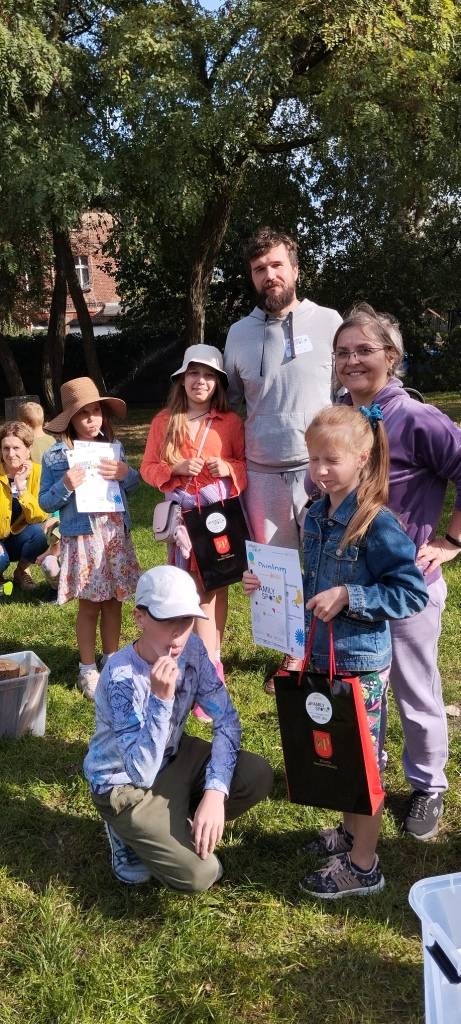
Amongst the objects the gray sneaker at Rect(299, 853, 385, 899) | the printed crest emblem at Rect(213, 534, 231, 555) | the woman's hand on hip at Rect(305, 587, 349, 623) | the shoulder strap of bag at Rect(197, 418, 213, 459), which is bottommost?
the gray sneaker at Rect(299, 853, 385, 899)

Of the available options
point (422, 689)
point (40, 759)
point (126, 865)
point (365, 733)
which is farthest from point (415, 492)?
point (40, 759)

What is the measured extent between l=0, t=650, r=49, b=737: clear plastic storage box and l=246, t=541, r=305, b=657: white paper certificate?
1417mm

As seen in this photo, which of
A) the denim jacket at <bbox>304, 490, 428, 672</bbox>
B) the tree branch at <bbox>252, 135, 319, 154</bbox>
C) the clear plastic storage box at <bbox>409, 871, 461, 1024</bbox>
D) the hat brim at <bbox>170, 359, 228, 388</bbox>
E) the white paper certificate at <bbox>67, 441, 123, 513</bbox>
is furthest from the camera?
the tree branch at <bbox>252, 135, 319, 154</bbox>

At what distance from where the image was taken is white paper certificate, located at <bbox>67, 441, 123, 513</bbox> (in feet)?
13.8

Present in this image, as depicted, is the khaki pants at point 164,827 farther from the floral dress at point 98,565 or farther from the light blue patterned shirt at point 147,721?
the floral dress at point 98,565

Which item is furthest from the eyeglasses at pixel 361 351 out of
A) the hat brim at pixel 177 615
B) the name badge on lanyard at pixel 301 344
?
the hat brim at pixel 177 615

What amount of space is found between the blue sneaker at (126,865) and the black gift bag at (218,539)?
1320 millimetres

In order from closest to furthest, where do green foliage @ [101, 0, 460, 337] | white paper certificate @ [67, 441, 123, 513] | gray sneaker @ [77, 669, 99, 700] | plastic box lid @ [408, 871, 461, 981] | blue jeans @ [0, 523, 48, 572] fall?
1. plastic box lid @ [408, 871, 461, 981]
2. white paper certificate @ [67, 441, 123, 513]
3. gray sneaker @ [77, 669, 99, 700]
4. blue jeans @ [0, 523, 48, 572]
5. green foliage @ [101, 0, 460, 337]

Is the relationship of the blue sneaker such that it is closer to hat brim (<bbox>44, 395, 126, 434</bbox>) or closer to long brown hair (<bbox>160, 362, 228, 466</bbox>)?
long brown hair (<bbox>160, 362, 228, 466</bbox>)

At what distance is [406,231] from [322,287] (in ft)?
8.88

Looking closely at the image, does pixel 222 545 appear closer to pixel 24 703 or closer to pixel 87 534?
pixel 87 534

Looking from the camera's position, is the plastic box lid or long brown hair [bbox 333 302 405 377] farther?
long brown hair [bbox 333 302 405 377]

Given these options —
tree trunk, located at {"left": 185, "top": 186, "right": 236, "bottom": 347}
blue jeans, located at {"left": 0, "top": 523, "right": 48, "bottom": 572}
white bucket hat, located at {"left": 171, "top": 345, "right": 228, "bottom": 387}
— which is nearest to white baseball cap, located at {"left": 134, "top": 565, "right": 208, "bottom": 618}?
white bucket hat, located at {"left": 171, "top": 345, "right": 228, "bottom": 387}

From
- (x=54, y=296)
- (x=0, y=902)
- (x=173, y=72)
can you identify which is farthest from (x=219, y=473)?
(x=54, y=296)
